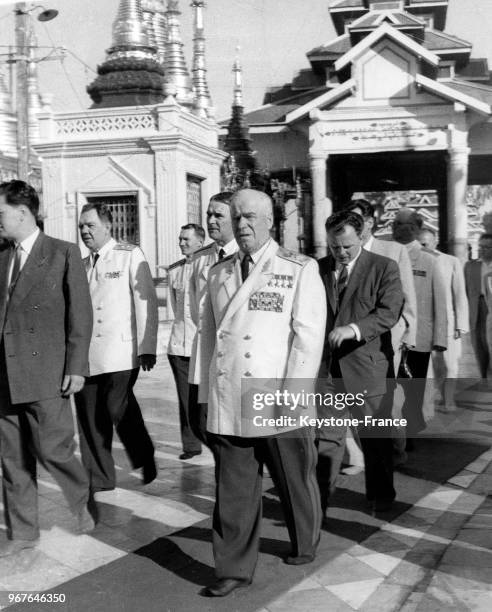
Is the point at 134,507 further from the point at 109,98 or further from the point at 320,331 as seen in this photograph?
the point at 109,98

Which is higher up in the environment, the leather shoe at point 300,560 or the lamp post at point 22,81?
the lamp post at point 22,81

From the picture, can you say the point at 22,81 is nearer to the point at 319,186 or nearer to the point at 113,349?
the point at 319,186

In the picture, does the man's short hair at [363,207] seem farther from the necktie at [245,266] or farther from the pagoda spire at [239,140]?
the pagoda spire at [239,140]

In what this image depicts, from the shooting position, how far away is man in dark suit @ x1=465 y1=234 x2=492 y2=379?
5.45 metres

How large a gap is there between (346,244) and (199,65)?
11.0 ft

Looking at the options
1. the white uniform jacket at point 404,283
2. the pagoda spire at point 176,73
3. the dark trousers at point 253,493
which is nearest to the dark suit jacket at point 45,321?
the dark trousers at point 253,493

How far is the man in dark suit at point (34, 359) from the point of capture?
4113 mm

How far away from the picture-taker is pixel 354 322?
14.5 ft

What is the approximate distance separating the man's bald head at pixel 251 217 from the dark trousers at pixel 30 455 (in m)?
1.25

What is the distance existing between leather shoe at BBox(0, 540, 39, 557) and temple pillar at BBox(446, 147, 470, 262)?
152 inches

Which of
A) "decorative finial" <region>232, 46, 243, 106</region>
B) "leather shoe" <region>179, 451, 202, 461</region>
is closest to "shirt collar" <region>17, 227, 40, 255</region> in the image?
"leather shoe" <region>179, 451, 202, 461</region>

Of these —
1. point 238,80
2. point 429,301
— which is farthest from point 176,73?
point 429,301

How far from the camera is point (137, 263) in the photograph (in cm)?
520

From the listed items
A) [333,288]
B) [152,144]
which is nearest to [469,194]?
[333,288]
